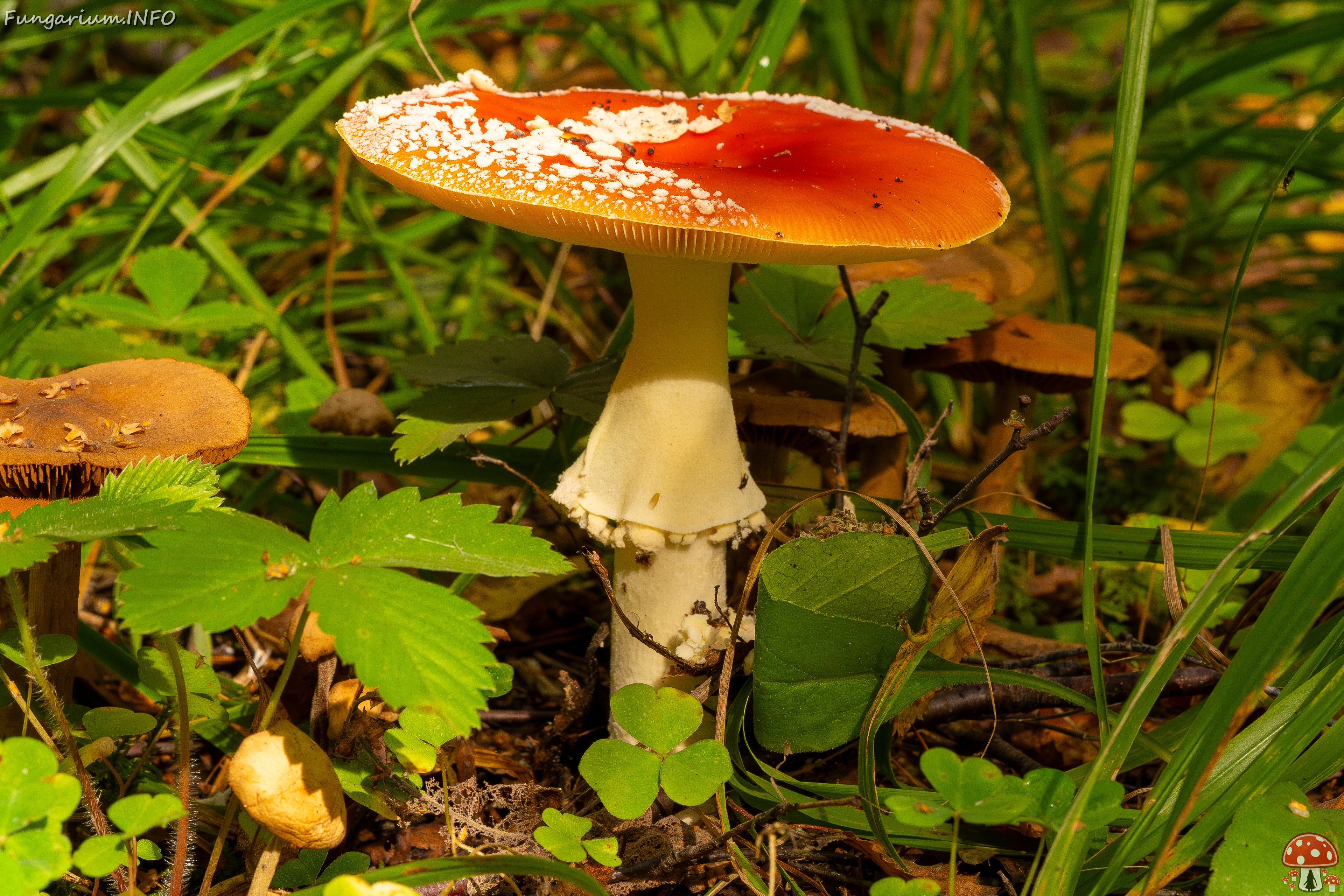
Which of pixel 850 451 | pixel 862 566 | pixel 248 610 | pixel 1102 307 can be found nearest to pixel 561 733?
pixel 862 566

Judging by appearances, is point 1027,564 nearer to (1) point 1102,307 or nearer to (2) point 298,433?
(1) point 1102,307

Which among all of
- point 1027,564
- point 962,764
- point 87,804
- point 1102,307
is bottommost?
point 1027,564

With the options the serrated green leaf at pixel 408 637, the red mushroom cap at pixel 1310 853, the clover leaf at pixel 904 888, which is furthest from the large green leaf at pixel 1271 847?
Answer: the serrated green leaf at pixel 408 637

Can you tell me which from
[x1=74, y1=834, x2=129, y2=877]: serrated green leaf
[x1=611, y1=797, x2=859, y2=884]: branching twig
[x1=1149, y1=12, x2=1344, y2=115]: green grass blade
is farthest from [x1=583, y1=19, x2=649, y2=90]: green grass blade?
[x1=74, y1=834, x2=129, y2=877]: serrated green leaf

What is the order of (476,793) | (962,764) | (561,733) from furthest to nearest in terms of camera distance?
(561,733), (476,793), (962,764)

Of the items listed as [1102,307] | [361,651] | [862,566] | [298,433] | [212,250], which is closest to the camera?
[361,651]

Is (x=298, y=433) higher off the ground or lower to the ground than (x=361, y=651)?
lower

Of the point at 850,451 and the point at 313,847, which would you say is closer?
the point at 313,847

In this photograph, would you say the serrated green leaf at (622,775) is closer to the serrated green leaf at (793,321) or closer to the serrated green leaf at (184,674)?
the serrated green leaf at (184,674)
